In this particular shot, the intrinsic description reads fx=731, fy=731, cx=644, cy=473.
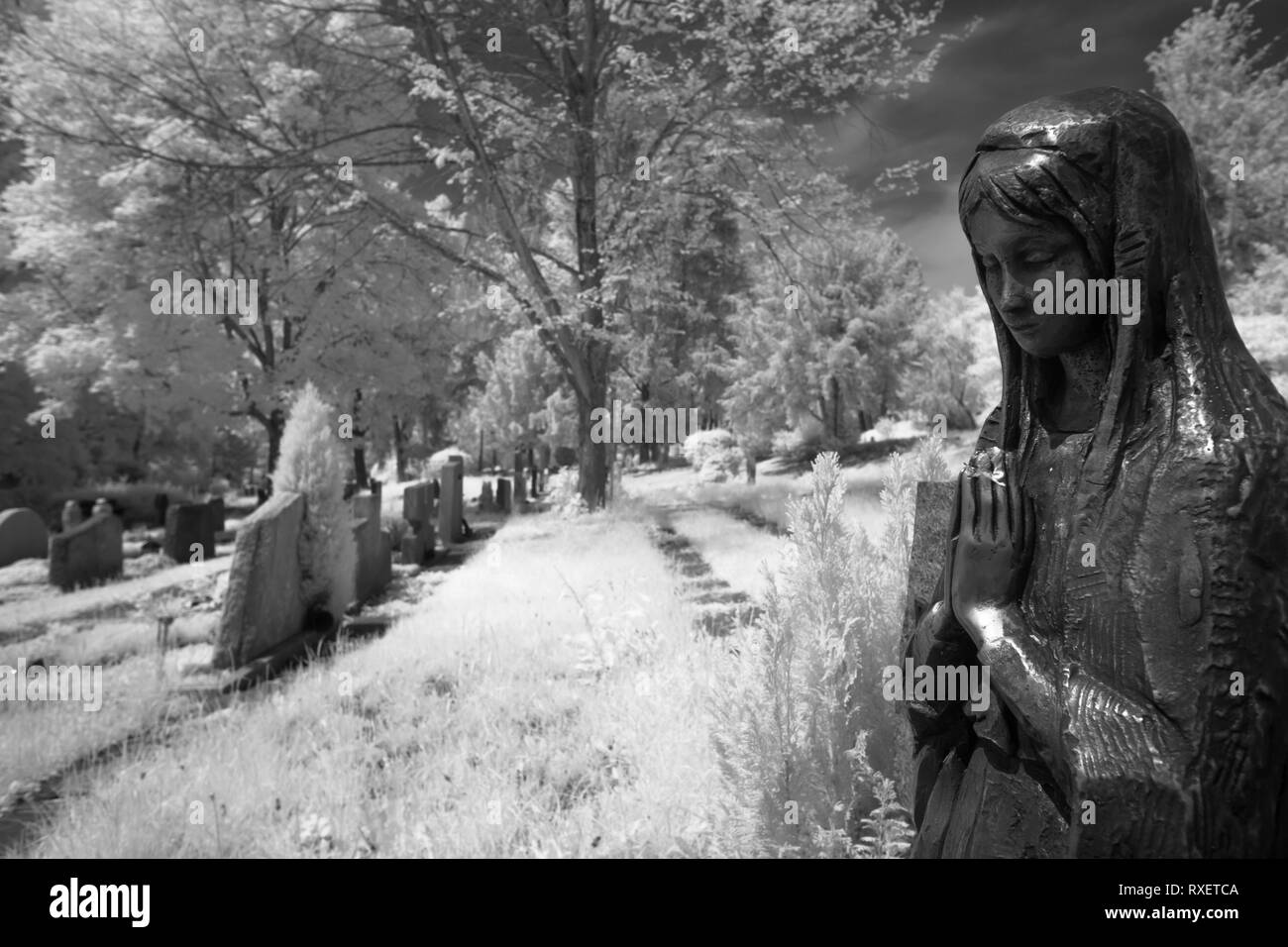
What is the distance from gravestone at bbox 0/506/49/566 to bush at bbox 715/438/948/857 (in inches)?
501

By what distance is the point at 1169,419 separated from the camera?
127cm

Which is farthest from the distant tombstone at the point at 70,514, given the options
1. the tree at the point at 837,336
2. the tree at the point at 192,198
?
the tree at the point at 837,336

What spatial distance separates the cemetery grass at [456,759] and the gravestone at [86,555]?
5.86 m

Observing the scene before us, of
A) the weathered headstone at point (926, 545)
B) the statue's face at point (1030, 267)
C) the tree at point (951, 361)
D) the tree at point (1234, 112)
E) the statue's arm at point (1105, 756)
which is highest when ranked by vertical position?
the tree at point (1234, 112)

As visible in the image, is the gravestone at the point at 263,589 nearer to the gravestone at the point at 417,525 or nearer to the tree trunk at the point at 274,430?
the gravestone at the point at 417,525

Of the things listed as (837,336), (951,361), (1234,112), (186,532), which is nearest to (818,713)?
(186,532)

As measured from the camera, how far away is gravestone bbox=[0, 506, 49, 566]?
11.1 metres

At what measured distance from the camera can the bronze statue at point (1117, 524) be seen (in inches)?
46.4

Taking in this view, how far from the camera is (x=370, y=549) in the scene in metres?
8.94

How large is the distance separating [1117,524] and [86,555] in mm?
11901

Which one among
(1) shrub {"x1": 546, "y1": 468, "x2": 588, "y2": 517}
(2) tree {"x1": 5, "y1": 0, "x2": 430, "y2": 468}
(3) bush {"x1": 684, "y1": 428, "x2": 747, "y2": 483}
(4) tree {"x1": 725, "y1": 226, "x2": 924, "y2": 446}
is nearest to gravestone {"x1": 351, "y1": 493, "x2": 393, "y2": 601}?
(1) shrub {"x1": 546, "y1": 468, "x2": 588, "y2": 517}

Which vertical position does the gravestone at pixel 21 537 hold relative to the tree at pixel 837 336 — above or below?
below
